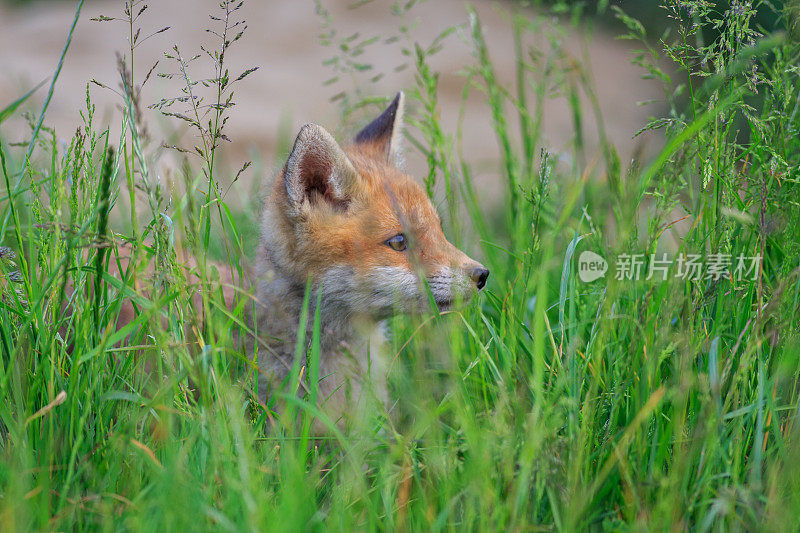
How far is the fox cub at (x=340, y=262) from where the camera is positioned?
2908mm

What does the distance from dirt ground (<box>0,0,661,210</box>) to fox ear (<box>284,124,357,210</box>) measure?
350 centimetres

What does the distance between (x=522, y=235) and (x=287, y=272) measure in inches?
41.6

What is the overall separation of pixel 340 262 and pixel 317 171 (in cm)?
40

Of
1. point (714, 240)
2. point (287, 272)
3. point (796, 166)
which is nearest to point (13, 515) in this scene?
point (287, 272)

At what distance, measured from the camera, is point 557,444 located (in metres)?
2.02

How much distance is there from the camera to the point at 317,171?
306cm

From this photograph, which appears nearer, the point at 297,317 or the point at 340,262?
the point at 340,262
